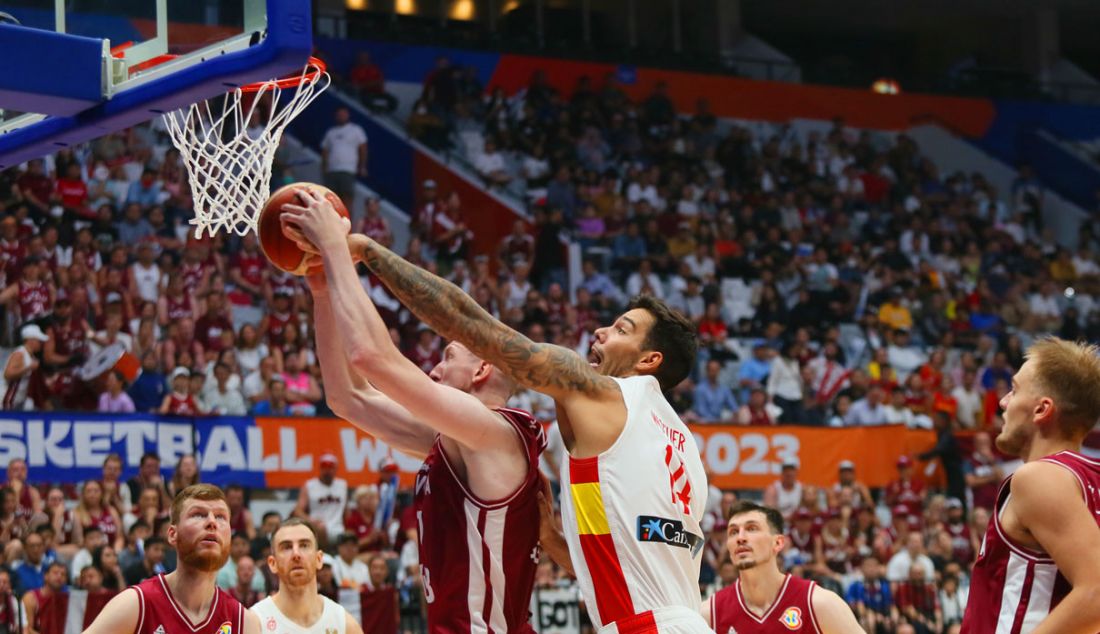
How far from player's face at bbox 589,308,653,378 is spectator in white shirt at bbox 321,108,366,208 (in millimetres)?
Answer: 12807

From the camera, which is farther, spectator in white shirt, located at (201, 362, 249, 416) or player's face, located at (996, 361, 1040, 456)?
spectator in white shirt, located at (201, 362, 249, 416)

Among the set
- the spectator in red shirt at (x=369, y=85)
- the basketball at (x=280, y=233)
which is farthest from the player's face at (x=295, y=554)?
the spectator in red shirt at (x=369, y=85)

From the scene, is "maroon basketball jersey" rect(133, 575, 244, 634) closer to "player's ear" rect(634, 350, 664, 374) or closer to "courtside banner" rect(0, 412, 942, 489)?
"player's ear" rect(634, 350, 664, 374)

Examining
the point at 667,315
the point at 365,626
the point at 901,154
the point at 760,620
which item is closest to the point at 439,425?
the point at 667,315

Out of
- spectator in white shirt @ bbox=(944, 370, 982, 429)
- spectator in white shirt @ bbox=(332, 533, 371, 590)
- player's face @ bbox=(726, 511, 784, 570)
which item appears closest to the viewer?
player's face @ bbox=(726, 511, 784, 570)

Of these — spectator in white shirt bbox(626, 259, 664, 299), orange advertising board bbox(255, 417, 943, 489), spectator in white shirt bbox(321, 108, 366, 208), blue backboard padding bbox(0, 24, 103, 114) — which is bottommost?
orange advertising board bbox(255, 417, 943, 489)

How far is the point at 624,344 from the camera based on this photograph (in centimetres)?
506

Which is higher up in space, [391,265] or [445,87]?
[445,87]

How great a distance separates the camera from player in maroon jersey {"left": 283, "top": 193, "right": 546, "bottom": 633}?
4.48 m

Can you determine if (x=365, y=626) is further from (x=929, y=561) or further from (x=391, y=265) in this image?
(x=391, y=265)

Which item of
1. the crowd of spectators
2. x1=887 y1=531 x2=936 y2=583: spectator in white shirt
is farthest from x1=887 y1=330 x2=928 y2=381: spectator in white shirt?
x1=887 y1=531 x2=936 y2=583: spectator in white shirt

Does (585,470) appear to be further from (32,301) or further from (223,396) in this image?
(32,301)

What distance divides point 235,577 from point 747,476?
5.76 meters

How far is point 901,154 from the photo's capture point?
2366 centimetres
